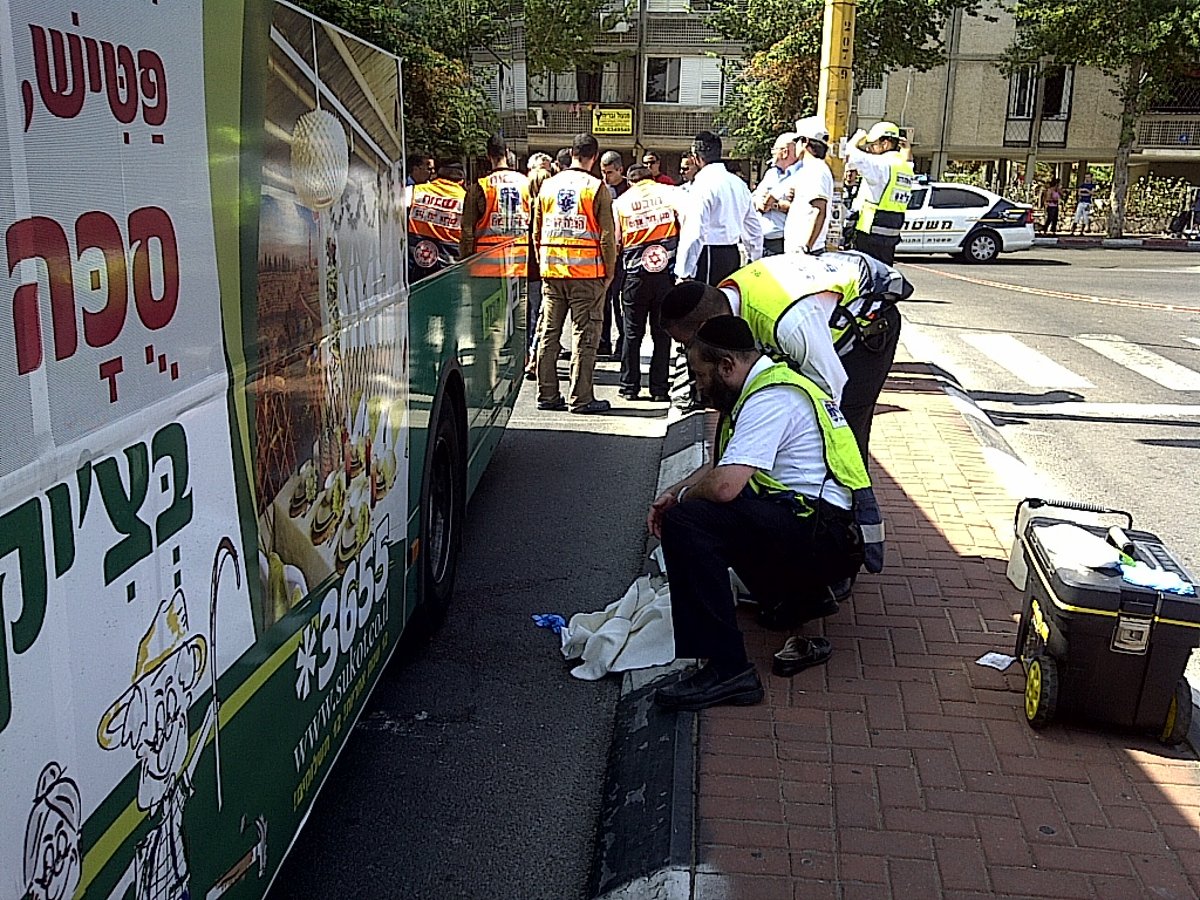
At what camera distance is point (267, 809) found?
8.85 ft

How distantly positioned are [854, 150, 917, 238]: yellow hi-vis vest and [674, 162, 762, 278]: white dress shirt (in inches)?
61.4

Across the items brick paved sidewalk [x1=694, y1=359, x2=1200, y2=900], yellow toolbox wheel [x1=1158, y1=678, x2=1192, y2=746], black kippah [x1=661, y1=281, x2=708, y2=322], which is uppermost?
black kippah [x1=661, y1=281, x2=708, y2=322]

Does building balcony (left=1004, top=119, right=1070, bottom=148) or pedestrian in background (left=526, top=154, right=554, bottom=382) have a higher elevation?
building balcony (left=1004, top=119, right=1070, bottom=148)

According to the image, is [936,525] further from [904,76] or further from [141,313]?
[904,76]

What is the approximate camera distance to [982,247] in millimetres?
24922

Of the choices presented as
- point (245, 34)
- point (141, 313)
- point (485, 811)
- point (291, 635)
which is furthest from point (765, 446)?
point (141, 313)

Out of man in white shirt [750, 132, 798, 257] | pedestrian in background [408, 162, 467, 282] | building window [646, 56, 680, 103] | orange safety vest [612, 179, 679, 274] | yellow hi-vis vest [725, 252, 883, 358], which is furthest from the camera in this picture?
building window [646, 56, 680, 103]

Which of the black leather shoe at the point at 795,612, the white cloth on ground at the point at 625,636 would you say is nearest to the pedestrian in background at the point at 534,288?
the white cloth on ground at the point at 625,636

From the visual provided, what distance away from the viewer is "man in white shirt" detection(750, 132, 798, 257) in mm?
9742

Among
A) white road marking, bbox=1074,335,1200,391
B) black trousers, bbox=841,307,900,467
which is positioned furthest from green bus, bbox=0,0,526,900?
white road marking, bbox=1074,335,1200,391

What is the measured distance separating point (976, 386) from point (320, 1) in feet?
29.4

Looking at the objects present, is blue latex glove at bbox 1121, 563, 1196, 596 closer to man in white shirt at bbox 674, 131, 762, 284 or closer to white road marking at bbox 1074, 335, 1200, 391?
man in white shirt at bbox 674, 131, 762, 284

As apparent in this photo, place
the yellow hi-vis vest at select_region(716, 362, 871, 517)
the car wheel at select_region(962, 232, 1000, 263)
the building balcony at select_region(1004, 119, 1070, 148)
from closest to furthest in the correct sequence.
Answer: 1. the yellow hi-vis vest at select_region(716, 362, 871, 517)
2. the car wheel at select_region(962, 232, 1000, 263)
3. the building balcony at select_region(1004, 119, 1070, 148)

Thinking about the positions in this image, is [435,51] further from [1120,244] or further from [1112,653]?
[1120,244]
